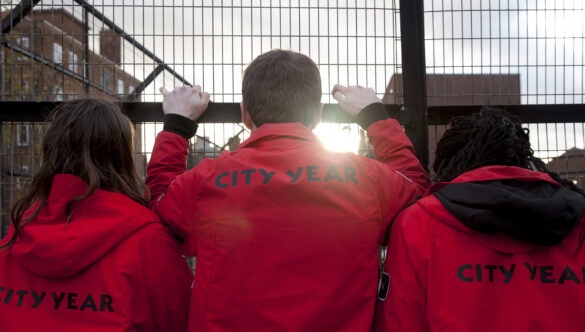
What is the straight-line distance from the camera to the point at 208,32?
8.73 ft

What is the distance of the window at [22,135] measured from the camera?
2885 millimetres

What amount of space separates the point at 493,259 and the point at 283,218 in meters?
0.72

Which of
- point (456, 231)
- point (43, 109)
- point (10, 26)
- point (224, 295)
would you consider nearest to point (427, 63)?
point (456, 231)

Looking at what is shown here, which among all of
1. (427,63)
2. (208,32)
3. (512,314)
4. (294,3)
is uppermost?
(294,3)

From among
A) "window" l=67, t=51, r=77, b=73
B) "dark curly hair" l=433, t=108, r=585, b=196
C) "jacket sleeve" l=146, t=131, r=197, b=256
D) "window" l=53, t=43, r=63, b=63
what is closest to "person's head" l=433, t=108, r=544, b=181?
"dark curly hair" l=433, t=108, r=585, b=196

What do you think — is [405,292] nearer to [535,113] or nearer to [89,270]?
[89,270]

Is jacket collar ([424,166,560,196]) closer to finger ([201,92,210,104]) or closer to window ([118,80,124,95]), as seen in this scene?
finger ([201,92,210,104])

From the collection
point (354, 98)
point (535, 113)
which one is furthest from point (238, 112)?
point (535, 113)

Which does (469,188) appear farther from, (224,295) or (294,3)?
(294,3)

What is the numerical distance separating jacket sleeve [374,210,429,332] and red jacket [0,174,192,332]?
2.67ft

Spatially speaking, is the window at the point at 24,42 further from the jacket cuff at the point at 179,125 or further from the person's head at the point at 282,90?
the person's head at the point at 282,90

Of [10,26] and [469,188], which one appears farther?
[10,26]

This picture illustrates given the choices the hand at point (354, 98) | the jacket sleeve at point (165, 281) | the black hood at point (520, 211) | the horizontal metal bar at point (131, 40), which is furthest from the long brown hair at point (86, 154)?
the black hood at point (520, 211)

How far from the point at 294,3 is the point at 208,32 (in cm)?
52
